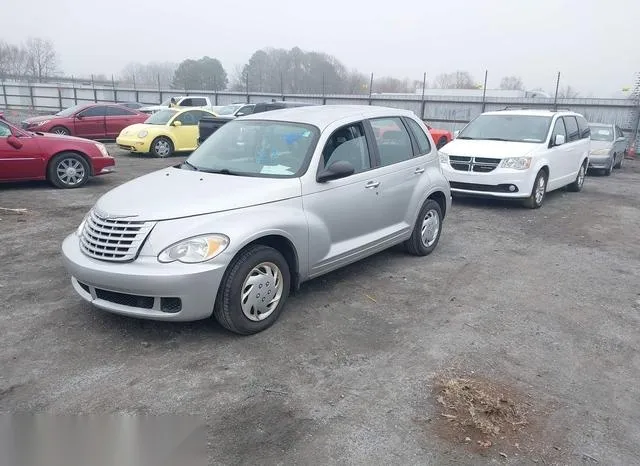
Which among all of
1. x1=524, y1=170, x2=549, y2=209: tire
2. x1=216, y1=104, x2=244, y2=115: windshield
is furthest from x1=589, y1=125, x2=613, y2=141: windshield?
x1=216, y1=104, x2=244, y2=115: windshield

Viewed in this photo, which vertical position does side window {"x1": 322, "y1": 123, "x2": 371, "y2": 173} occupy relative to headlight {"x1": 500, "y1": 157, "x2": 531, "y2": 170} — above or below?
above

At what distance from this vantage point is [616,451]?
304 cm

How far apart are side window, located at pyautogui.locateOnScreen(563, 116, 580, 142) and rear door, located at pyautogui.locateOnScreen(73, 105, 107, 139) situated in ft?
47.5

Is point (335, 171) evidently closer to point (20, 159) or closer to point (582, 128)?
point (20, 159)

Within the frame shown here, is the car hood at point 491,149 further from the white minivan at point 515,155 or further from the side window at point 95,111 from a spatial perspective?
the side window at point 95,111

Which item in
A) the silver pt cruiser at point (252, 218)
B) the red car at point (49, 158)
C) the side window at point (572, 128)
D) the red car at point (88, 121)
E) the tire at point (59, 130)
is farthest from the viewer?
the red car at point (88, 121)

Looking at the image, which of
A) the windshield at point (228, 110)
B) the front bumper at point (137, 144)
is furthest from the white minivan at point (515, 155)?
the windshield at point (228, 110)

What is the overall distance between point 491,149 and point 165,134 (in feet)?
32.8

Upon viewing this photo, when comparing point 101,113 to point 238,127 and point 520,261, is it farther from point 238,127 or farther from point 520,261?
point 520,261

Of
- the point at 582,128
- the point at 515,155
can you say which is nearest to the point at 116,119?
the point at 515,155

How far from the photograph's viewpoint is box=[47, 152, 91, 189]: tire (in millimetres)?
10031

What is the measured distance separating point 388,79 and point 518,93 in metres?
25.6

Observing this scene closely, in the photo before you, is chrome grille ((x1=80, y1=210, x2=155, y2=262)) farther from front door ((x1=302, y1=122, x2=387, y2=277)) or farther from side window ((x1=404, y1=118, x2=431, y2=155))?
side window ((x1=404, y1=118, x2=431, y2=155))

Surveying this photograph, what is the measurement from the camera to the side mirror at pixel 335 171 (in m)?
4.74
